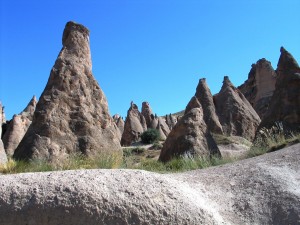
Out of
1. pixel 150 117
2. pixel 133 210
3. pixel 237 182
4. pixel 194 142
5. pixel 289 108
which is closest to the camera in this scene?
pixel 133 210

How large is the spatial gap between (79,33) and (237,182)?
952 centimetres

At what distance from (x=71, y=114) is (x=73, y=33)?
3.12m

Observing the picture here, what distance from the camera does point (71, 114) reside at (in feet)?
42.8

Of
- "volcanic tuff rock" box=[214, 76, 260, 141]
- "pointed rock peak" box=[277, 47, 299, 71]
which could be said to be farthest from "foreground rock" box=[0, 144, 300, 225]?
"volcanic tuff rock" box=[214, 76, 260, 141]

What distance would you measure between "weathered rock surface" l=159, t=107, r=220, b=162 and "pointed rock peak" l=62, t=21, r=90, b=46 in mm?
4272

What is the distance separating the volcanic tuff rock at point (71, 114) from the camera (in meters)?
12.1

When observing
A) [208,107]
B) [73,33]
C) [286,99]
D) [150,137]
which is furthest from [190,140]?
[150,137]

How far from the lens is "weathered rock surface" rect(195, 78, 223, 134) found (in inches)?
1135

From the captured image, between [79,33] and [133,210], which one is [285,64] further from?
[133,210]

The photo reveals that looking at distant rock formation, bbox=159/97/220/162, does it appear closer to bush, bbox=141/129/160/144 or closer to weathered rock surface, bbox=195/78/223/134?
weathered rock surface, bbox=195/78/223/134

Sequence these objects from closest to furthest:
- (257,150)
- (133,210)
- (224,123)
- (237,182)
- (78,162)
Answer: (133,210) < (237,182) < (78,162) < (257,150) < (224,123)

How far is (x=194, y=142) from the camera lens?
14648mm

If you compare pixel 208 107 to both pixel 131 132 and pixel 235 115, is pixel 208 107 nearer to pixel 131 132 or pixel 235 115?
pixel 235 115

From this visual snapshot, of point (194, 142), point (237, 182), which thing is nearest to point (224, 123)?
point (194, 142)
